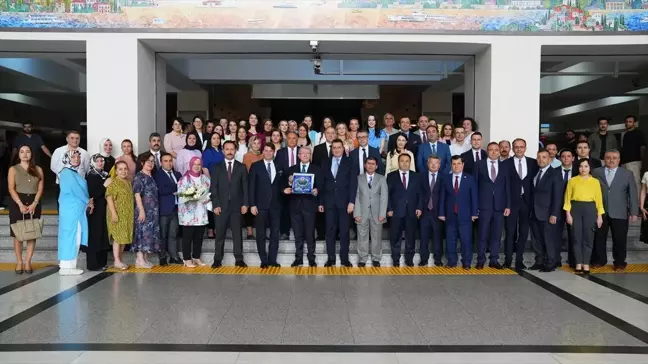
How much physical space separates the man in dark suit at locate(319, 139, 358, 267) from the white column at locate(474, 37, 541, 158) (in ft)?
9.32

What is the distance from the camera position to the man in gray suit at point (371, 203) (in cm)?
823

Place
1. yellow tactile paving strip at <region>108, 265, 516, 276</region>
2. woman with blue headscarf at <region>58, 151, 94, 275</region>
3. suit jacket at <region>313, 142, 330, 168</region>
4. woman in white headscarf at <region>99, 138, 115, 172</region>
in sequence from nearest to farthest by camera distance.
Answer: woman with blue headscarf at <region>58, 151, 94, 275</region> → yellow tactile paving strip at <region>108, 265, 516, 276</region> → woman in white headscarf at <region>99, 138, 115, 172</region> → suit jacket at <region>313, 142, 330, 168</region>

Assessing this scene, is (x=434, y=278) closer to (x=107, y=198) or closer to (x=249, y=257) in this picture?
(x=249, y=257)

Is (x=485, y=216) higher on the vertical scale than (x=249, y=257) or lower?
higher

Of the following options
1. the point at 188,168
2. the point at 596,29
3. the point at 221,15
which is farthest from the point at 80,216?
the point at 596,29

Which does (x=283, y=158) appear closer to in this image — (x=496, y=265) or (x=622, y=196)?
(x=496, y=265)

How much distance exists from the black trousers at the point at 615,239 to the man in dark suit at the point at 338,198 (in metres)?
3.69

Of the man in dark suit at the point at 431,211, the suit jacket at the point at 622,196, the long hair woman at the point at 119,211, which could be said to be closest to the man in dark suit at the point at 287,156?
the man in dark suit at the point at 431,211

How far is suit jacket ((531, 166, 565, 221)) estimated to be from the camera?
26.2 ft

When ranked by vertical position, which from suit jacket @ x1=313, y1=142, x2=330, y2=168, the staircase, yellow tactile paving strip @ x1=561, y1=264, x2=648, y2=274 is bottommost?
yellow tactile paving strip @ x1=561, y1=264, x2=648, y2=274

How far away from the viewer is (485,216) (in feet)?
26.9

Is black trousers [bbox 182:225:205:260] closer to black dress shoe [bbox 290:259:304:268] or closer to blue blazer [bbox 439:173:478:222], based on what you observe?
black dress shoe [bbox 290:259:304:268]

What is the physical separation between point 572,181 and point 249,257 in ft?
15.9

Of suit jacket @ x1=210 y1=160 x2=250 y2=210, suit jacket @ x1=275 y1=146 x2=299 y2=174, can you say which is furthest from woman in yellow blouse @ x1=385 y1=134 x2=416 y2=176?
suit jacket @ x1=210 y1=160 x2=250 y2=210
